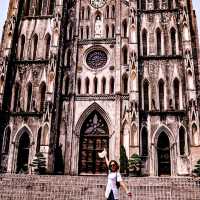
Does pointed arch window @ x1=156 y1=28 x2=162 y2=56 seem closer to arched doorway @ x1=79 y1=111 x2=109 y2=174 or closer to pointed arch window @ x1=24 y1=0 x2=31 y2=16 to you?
arched doorway @ x1=79 y1=111 x2=109 y2=174

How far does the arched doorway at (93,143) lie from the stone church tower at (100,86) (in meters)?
0.08

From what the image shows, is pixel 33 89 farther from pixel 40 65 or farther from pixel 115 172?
pixel 115 172

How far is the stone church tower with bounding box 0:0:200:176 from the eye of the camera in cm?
2236

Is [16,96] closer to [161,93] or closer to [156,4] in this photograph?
[161,93]

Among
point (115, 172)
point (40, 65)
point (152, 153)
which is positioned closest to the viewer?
point (115, 172)

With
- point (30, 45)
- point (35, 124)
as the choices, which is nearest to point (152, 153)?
point (35, 124)

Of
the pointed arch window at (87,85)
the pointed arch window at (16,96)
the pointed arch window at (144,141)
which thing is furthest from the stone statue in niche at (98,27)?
the pointed arch window at (144,141)

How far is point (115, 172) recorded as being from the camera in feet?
25.3

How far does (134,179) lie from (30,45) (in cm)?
1624

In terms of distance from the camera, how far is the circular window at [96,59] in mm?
25672

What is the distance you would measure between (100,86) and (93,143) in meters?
4.63

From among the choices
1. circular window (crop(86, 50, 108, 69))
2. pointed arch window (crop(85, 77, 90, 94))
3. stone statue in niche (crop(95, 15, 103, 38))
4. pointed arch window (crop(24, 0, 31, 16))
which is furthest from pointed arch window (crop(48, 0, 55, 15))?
pointed arch window (crop(85, 77, 90, 94))

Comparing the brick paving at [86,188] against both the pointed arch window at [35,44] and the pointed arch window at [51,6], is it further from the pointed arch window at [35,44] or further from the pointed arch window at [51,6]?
the pointed arch window at [51,6]

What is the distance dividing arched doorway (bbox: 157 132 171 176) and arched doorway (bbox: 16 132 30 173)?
32.8ft
